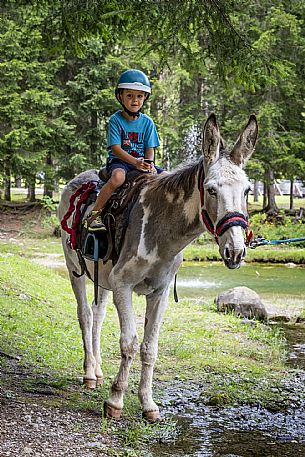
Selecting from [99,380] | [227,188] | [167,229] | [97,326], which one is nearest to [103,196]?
[167,229]

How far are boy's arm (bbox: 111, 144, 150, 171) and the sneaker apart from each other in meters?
0.59

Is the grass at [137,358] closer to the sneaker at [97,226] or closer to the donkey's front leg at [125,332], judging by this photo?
the donkey's front leg at [125,332]

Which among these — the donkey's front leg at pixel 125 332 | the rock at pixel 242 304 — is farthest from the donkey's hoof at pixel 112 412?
the rock at pixel 242 304

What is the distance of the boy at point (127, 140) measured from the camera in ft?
17.2

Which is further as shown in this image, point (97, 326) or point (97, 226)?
point (97, 326)

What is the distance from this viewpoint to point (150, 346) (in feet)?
17.5

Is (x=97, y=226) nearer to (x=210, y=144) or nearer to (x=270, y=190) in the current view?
(x=210, y=144)

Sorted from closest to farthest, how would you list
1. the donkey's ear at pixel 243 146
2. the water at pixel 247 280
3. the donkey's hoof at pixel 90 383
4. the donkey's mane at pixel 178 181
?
1. the donkey's ear at pixel 243 146
2. the donkey's mane at pixel 178 181
3. the donkey's hoof at pixel 90 383
4. the water at pixel 247 280

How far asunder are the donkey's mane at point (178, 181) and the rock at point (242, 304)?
21.8 ft

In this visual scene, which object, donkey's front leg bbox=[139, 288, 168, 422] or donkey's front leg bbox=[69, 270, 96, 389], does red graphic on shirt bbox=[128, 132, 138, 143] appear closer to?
donkey's front leg bbox=[139, 288, 168, 422]

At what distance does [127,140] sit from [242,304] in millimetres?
6793

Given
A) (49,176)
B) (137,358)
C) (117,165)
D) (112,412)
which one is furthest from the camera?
(49,176)

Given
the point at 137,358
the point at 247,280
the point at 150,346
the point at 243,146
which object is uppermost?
the point at 243,146

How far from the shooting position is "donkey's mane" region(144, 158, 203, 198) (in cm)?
484
